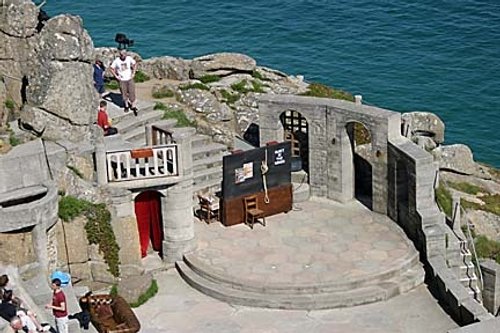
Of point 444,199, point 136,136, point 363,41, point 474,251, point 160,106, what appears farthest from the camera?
point 363,41

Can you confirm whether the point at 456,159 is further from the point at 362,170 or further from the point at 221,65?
the point at 221,65

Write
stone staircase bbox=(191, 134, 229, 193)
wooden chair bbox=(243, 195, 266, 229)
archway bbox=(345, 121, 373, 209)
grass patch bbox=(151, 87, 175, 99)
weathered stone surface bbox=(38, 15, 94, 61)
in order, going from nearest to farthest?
weathered stone surface bbox=(38, 15, 94, 61), wooden chair bbox=(243, 195, 266, 229), stone staircase bbox=(191, 134, 229, 193), archway bbox=(345, 121, 373, 209), grass patch bbox=(151, 87, 175, 99)

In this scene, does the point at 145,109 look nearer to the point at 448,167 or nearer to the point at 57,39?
the point at 57,39

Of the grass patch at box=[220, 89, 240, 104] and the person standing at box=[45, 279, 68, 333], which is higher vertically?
the grass patch at box=[220, 89, 240, 104]

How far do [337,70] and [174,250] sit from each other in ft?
143

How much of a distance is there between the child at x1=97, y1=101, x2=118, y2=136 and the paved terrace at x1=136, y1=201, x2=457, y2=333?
446cm

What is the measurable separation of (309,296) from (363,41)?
51.4m

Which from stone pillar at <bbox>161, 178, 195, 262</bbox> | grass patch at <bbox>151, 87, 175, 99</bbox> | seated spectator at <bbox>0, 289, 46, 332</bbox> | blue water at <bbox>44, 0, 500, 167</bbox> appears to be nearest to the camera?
seated spectator at <bbox>0, 289, 46, 332</bbox>

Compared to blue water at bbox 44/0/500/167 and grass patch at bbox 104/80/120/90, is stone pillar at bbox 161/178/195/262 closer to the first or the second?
grass patch at bbox 104/80/120/90

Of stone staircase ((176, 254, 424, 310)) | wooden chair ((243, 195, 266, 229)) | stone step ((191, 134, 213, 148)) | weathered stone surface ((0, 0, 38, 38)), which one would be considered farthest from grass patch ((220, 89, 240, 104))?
stone staircase ((176, 254, 424, 310))

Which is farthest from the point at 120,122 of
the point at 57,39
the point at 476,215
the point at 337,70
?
the point at 337,70

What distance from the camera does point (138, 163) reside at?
34969mm

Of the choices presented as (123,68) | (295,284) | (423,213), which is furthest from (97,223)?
(423,213)

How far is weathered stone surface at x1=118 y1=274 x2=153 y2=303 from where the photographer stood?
33.8m
